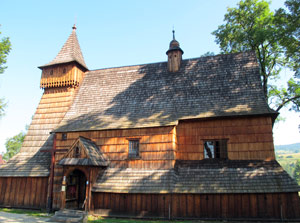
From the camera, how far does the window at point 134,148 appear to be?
15352 mm

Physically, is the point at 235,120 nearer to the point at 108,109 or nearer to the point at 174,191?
the point at 174,191

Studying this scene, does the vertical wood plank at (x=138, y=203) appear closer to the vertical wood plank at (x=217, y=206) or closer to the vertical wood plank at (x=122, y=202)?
the vertical wood plank at (x=122, y=202)

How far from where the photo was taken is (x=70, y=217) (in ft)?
44.5

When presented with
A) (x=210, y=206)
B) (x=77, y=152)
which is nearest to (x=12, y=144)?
(x=77, y=152)

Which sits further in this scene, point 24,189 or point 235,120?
point 24,189

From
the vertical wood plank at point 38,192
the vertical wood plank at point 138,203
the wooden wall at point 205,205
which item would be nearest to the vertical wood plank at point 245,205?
the wooden wall at point 205,205

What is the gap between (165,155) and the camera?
14.5 m

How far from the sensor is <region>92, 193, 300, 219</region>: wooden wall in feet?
40.4

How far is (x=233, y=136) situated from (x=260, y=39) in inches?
418

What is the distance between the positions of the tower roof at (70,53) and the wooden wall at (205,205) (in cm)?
1238

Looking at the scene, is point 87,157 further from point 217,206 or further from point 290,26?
point 290,26

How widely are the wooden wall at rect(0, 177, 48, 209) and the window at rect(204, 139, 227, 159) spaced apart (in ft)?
37.6

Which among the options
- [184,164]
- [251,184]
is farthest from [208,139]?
[251,184]

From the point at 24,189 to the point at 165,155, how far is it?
10753 mm
